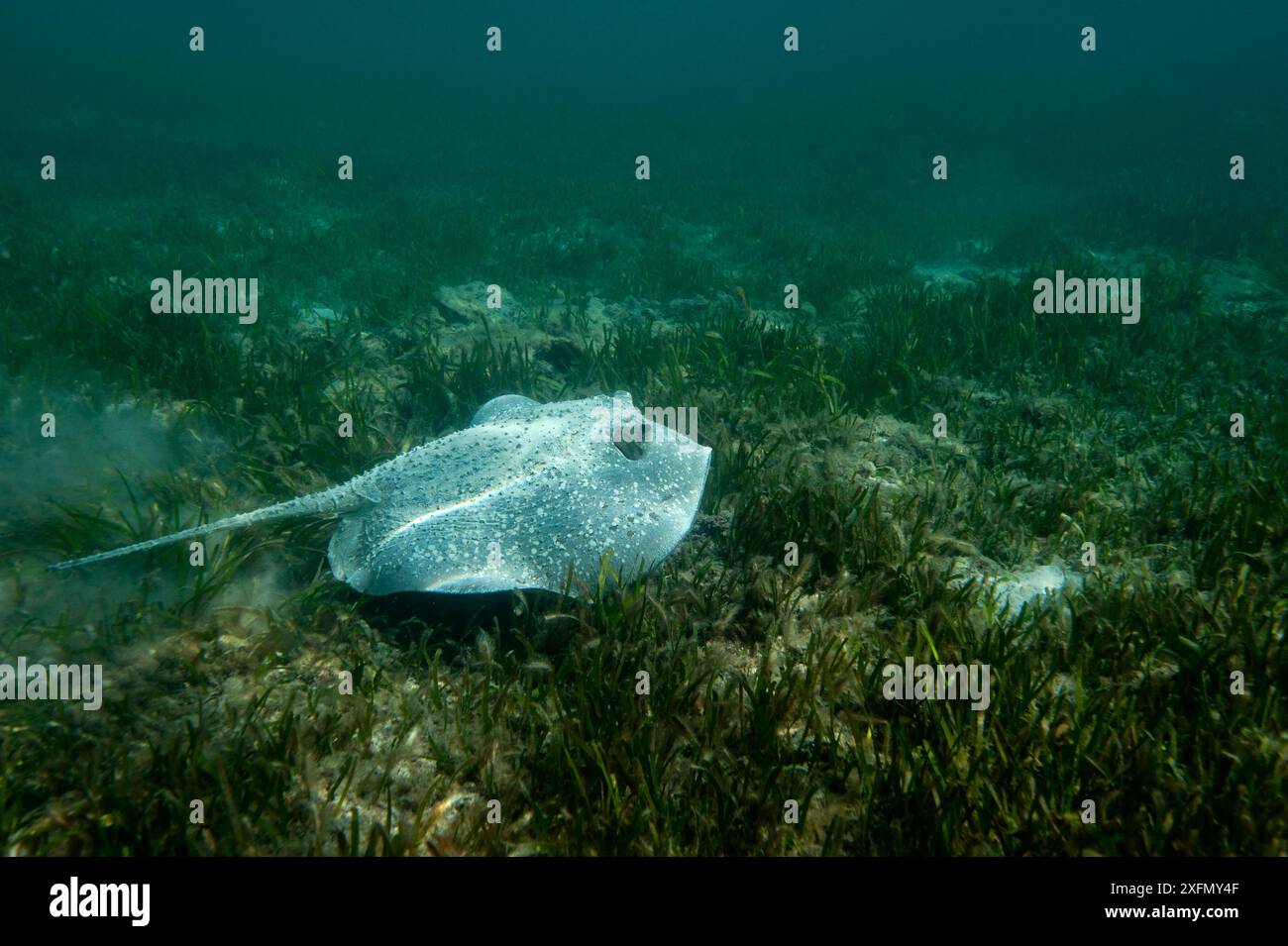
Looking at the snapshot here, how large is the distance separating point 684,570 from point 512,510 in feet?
4.21

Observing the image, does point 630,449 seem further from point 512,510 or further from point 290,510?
point 290,510

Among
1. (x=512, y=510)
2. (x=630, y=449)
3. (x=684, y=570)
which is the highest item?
(x=630, y=449)

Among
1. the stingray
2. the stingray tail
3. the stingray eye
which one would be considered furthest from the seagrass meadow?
the stingray eye

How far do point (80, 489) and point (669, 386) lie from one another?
5336mm

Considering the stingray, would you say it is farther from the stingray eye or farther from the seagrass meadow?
the seagrass meadow

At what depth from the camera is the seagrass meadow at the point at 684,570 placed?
2.74 metres

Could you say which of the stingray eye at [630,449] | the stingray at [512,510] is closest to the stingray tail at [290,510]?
the stingray at [512,510]

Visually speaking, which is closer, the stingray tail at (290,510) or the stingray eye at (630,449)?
the stingray tail at (290,510)

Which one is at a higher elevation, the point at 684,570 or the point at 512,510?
the point at 512,510

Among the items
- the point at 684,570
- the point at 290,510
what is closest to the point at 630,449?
the point at 684,570

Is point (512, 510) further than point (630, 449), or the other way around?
point (630, 449)

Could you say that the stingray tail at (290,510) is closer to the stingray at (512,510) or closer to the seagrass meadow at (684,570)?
the stingray at (512,510)

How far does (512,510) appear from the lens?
12.5ft

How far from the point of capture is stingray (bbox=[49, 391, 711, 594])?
3586 mm
